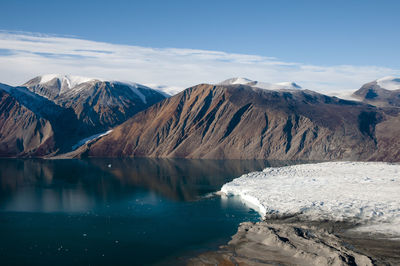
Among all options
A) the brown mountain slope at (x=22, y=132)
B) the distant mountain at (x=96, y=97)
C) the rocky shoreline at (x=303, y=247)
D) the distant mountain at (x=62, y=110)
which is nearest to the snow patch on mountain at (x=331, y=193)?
the rocky shoreline at (x=303, y=247)

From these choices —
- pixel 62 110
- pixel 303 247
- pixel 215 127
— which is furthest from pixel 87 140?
pixel 303 247

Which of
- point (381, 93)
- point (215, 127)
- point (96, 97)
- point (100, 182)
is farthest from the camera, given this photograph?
point (381, 93)

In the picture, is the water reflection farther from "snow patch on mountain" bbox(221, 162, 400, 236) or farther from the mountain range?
the mountain range

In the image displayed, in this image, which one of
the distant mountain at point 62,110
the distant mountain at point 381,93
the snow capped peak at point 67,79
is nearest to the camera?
the distant mountain at point 62,110

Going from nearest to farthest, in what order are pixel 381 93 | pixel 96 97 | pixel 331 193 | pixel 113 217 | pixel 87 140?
pixel 113 217 → pixel 331 193 → pixel 87 140 → pixel 96 97 → pixel 381 93

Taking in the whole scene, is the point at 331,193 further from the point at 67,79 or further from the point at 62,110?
the point at 67,79

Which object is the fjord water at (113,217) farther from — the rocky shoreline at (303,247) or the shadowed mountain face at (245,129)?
the shadowed mountain face at (245,129)

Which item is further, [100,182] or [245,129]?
[245,129]
